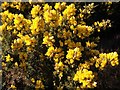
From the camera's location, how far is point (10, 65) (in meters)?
5.05

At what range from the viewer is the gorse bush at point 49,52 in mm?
4594

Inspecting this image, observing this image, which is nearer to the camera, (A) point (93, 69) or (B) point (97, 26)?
(A) point (93, 69)

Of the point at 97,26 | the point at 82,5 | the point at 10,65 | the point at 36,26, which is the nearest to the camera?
the point at 36,26

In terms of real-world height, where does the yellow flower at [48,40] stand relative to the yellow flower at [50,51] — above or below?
above

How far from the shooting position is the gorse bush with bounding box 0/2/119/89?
459 centimetres

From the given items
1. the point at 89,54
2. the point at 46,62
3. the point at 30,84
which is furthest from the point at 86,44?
the point at 30,84

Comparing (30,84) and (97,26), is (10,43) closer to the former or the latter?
(30,84)

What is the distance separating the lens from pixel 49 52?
4.56 meters

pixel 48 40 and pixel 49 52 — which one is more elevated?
pixel 48 40

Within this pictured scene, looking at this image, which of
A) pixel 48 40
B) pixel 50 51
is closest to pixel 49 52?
pixel 50 51

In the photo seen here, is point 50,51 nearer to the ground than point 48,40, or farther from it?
nearer to the ground

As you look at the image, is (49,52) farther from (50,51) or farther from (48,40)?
(48,40)

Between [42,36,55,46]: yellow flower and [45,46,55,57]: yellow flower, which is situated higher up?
[42,36,55,46]: yellow flower

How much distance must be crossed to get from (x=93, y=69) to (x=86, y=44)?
0.35 m
